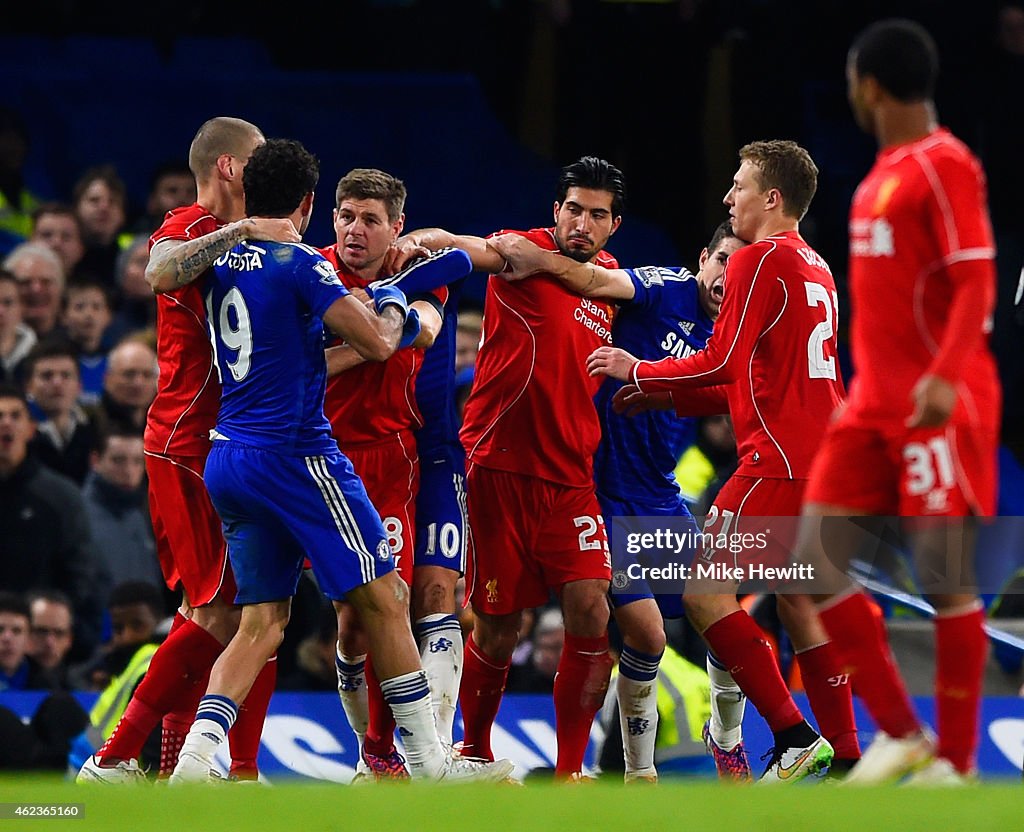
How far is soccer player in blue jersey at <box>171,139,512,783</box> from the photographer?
6.08 m

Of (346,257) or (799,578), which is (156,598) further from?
(799,578)

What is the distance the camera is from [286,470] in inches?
240

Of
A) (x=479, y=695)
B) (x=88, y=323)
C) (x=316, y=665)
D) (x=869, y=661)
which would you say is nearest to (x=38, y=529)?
(x=316, y=665)

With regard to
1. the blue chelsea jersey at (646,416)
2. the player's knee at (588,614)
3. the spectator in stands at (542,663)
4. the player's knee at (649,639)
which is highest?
the blue chelsea jersey at (646,416)

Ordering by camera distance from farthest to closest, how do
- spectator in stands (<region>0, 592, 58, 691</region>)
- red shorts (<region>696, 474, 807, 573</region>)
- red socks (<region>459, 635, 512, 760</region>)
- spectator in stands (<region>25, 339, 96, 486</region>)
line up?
spectator in stands (<region>25, 339, 96, 486</region>)
spectator in stands (<region>0, 592, 58, 691</region>)
red socks (<region>459, 635, 512, 760</region>)
red shorts (<region>696, 474, 807, 573</region>)

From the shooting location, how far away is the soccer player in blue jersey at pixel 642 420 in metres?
7.36

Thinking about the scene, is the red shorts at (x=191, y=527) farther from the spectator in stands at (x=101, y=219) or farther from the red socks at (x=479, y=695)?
the spectator in stands at (x=101, y=219)

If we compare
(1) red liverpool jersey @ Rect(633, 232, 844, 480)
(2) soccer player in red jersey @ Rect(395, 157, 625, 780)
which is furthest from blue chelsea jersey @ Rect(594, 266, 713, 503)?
(1) red liverpool jersey @ Rect(633, 232, 844, 480)

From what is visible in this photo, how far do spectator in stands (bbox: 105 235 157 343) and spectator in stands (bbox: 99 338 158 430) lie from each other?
113 centimetres

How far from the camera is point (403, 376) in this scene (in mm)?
7273

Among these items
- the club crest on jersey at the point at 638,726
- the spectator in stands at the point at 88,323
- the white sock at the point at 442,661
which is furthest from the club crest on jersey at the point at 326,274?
the spectator in stands at the point at 88,323

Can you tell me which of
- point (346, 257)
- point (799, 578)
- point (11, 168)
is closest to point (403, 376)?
point (346, 257)

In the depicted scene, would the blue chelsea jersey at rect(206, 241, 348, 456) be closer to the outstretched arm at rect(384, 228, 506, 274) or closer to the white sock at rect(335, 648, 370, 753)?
the outstretched arm at rect(384, 228, 506, 274)

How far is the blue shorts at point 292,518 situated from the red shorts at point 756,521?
1487 millimetres
